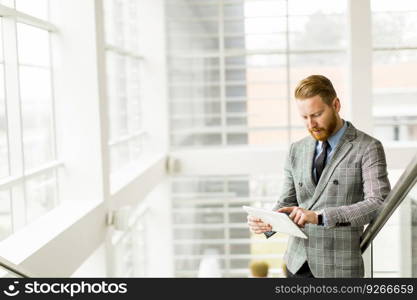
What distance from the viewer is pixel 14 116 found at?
4512 mm

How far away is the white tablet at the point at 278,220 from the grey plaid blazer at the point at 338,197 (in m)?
0.14

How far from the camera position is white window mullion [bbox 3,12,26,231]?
4418 millimetres

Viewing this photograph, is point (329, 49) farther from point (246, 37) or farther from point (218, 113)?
point (218, 113)

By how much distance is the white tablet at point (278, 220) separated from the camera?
3.03 metres

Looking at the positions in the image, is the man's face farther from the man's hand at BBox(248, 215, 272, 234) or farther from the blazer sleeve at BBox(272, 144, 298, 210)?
the man's hand at BBox(248, 215, 272, 234)

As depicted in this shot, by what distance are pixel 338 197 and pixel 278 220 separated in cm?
31

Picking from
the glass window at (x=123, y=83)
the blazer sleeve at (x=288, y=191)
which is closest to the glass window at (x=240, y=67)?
the glass window at (x=123, y=83)

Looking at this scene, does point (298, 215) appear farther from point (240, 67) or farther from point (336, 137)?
point (240, 67)

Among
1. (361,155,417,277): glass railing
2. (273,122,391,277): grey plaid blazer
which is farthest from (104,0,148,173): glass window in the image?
(361,155,417,277): glass railing

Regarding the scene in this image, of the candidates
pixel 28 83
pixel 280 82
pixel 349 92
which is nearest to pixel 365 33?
pixel 349 92

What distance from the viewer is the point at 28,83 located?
4.80 metres

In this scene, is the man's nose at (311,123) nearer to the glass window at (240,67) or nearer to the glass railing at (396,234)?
the glass railing at (396,234)

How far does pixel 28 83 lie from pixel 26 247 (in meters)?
1.32

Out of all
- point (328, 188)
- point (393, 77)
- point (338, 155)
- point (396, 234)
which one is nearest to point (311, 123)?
point (338, 155)
